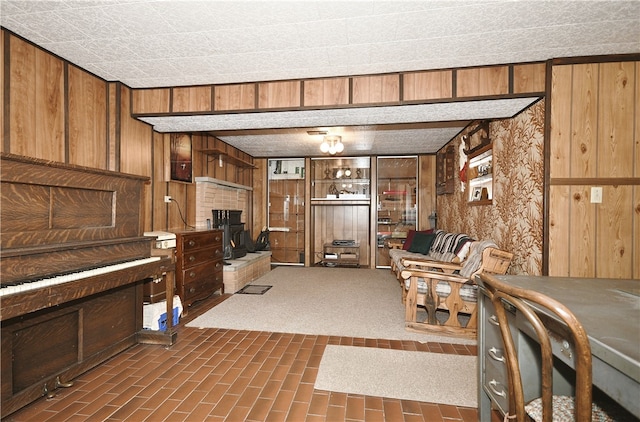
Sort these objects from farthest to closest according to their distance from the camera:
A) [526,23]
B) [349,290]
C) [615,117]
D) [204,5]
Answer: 1. [349,290]
2. [615,117]
3. [526,23]
4. [204,5]

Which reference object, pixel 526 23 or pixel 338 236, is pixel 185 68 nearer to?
pixel 526 23

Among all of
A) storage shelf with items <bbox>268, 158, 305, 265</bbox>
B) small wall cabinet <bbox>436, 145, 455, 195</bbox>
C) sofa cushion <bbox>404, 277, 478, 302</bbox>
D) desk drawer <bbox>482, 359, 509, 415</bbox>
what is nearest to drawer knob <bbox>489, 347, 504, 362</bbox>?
desk drawer <bbox>482, 359, 509, 415</bbox>

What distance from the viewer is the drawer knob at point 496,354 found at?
144 centimetres

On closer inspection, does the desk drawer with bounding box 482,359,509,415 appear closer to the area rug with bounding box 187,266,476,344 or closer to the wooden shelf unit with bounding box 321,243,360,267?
the area rug with bounding box 187,266,476,344

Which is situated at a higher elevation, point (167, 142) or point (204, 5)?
point (204, 5)

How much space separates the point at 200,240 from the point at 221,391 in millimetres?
2167

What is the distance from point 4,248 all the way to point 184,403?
1378 mm

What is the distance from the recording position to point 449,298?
3035 mm

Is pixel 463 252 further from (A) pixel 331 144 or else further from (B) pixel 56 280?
(B) pixel 56 280

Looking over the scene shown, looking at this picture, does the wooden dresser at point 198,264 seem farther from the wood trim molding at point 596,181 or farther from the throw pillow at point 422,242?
the wood trim molding at point 596,181

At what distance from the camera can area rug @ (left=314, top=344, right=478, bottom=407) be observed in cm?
198

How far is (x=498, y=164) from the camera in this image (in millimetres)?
3445

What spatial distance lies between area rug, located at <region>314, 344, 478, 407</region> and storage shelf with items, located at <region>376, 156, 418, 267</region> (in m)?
4.29

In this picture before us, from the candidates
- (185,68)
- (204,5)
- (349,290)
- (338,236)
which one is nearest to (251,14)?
(204,5)
